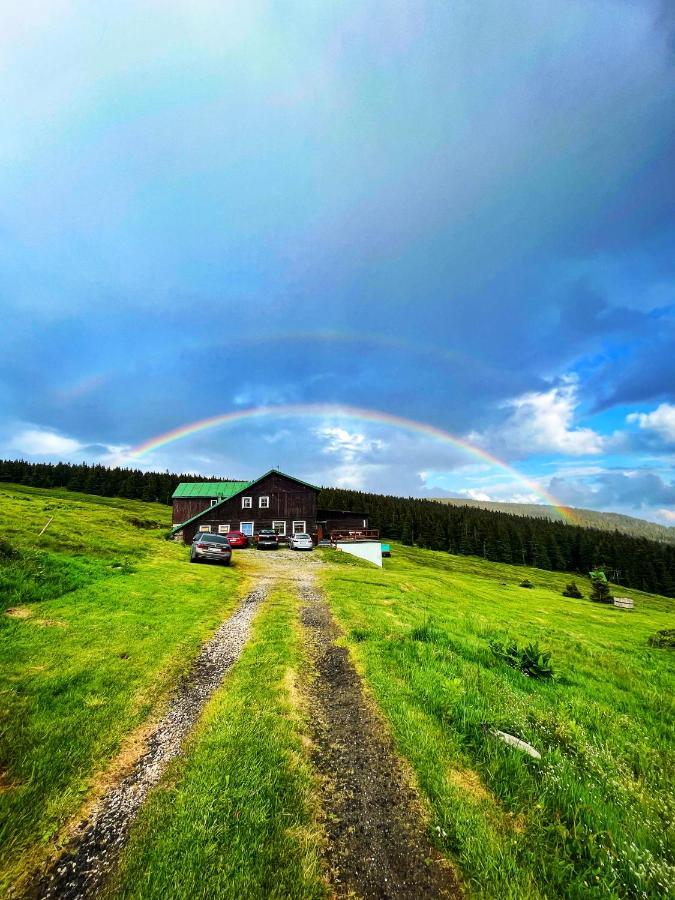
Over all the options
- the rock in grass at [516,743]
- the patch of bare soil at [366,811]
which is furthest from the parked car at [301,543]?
the rock in grass at [516,743]

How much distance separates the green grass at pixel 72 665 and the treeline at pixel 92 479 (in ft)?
402

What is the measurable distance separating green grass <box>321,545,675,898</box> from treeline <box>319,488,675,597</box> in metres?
104

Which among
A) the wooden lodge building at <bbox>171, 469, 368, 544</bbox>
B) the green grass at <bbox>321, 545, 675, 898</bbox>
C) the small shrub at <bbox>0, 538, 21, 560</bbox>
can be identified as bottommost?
the green grass at <bbox>321, 545, 675, 898</bbox>

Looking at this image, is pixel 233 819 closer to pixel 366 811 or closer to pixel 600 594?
pixel 366 811

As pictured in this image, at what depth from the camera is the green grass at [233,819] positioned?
344cm

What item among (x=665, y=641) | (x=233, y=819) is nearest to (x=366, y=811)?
(x=233, y=819)

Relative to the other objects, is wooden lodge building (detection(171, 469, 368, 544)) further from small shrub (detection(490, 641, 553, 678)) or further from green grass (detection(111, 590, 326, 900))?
green grass (detection(111, 590, 326, 900))

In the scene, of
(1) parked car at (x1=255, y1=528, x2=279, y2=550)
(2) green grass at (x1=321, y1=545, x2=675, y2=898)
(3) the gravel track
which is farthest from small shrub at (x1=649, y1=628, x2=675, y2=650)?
(1) parked car at (x1=255, y1=528, x2=279, y2=550)

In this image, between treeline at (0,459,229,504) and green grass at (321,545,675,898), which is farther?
treeline at (0,459,229,504)

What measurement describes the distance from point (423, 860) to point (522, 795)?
186 cm

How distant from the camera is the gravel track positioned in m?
3.38

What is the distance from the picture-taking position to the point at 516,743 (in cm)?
578

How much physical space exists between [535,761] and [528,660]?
4.47 m

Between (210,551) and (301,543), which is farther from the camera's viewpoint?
(301,543)
